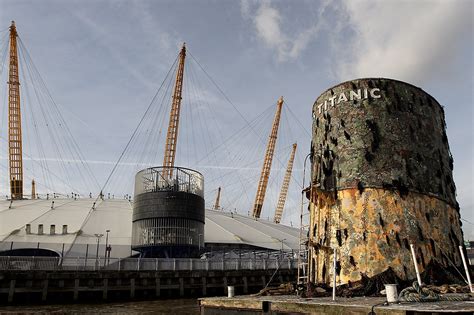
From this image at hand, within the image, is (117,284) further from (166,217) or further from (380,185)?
(380,185)

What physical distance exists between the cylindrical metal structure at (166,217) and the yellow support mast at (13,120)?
155 feet

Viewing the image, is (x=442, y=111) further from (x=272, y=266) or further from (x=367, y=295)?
(x=272, y=266)

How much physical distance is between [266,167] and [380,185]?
313 feet

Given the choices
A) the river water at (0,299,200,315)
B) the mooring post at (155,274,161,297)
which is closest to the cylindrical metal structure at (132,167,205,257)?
the mooring post at (155,274,161,297)

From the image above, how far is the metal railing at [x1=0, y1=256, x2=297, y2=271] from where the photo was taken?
34031mm

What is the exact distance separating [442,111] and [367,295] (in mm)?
10258

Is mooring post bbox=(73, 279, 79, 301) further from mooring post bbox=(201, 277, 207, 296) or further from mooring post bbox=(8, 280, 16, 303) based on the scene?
mooring post bbox=(201, 277, 207, 296)

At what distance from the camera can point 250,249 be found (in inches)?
2192

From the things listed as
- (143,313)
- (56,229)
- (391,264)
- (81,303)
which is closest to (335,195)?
(391,264)

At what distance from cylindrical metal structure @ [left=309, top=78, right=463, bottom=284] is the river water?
1479cm

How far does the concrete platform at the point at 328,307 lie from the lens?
29.0ft

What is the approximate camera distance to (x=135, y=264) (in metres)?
37.2

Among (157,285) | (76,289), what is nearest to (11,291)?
(76,289)

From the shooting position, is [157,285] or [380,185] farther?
[157,285]
